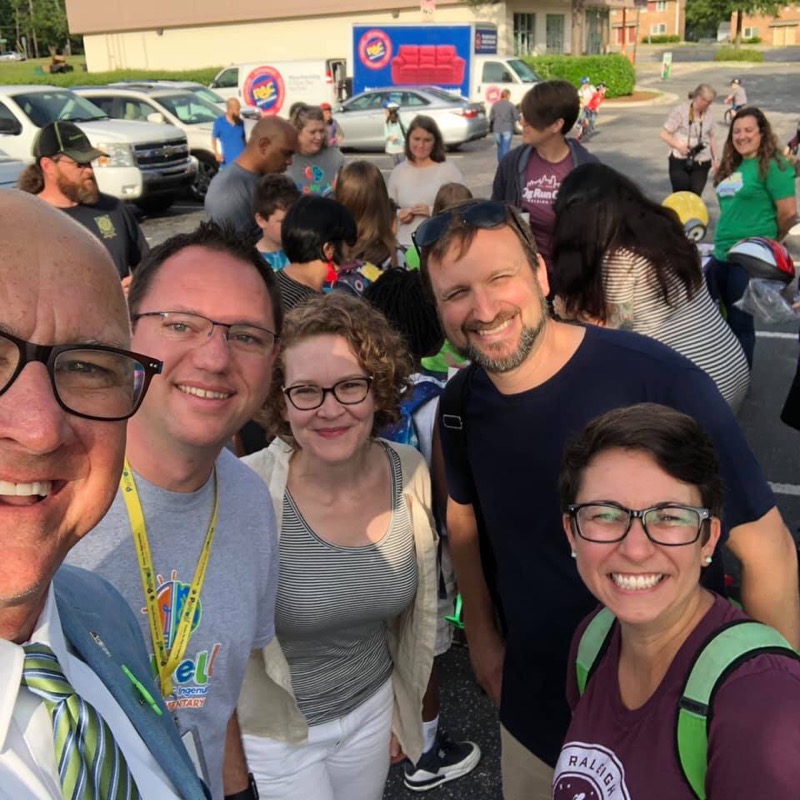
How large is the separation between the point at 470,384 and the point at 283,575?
0.77 m

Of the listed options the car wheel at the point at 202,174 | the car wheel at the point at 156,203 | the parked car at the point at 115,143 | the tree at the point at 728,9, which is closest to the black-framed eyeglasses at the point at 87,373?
the parked car at the point at 115,143

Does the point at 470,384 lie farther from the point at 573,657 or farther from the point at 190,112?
the point at 190,112

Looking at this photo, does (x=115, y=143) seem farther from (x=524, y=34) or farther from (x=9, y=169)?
(x=524, y=34)

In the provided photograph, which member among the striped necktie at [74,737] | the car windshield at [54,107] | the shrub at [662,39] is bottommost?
the striped necktie at [74,737]

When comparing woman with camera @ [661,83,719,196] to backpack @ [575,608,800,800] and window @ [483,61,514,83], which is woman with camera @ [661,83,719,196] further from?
window @ [483,61,514,83]

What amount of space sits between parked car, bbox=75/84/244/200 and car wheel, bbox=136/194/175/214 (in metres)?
1.00

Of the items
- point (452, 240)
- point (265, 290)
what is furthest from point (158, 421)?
point (452, 240)

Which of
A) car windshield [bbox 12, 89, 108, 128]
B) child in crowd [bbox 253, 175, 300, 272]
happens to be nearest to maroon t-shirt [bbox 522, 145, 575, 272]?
child in crowd [bbox 253, 175, 300, 272]

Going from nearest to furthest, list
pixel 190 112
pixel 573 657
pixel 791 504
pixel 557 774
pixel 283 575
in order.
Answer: pixel 557 774 → pixel 573 657 → pixel 283 575 → pixel 791 504 → pixel 190 112

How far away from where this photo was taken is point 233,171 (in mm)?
6156

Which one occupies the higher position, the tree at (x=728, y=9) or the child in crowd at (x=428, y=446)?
the tree at (x=728, y=9)

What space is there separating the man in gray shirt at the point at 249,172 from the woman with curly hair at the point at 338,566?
3.86 meters

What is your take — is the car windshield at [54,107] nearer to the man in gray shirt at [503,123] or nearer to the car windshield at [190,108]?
the car windshield at [190,108]

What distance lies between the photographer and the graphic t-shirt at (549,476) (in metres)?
1.89
